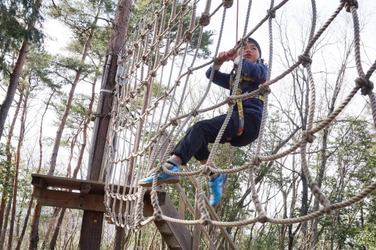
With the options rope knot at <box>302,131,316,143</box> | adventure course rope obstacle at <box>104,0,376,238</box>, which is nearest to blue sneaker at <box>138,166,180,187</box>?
adventure course rope obstacle at <box>104,0,376,238</box>

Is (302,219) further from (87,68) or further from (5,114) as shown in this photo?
(87,68)

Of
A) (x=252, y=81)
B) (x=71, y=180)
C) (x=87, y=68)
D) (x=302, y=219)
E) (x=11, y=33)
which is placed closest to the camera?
(x=302, y=219)

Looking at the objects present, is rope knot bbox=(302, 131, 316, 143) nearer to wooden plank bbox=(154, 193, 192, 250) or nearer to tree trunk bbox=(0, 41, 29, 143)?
wooden plank bbox=(154, 193, 192, 250)

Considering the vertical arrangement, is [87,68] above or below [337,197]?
above

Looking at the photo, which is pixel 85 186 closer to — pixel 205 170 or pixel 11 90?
pixel 205 170

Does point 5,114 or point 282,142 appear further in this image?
point 282,142

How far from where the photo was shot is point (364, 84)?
75cm

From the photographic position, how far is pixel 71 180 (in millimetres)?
2496

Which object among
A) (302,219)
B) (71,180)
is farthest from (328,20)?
(71,180)

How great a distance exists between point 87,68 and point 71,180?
21.1 ft

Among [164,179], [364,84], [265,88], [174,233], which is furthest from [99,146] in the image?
[364,84]

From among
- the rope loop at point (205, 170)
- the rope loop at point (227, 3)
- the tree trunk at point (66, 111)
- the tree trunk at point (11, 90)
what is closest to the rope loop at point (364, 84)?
the rope loop at point (205, 170)

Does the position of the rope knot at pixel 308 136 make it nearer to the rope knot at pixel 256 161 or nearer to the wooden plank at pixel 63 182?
the rope knot at pixel 256 161

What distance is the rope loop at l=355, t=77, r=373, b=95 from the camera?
75cm
